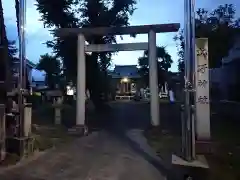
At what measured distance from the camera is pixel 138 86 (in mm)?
57188

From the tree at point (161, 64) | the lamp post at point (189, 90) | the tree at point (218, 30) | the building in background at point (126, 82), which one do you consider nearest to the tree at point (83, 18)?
the tree at point (218, 30)

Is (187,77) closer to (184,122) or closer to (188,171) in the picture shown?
(184,122)

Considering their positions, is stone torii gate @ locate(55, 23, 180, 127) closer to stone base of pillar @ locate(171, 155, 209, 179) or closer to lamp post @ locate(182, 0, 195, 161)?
lamp post @ locate(182, 0, 195, 161)

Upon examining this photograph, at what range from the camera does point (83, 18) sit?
24.3 meters

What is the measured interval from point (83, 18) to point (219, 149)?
54.8ft

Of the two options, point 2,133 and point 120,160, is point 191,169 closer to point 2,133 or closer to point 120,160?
point 120,160

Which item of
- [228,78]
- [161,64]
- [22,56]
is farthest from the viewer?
[161,64]

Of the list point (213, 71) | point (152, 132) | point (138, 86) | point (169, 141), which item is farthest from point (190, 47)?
point (138, 86)

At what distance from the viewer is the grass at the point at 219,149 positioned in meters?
7.40

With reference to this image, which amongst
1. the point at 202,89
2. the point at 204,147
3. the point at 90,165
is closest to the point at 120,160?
the point at 90,165

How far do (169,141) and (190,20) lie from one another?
5.98 meters

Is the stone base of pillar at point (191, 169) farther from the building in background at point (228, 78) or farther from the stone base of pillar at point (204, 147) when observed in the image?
Result: the building in background at point (228, 78)

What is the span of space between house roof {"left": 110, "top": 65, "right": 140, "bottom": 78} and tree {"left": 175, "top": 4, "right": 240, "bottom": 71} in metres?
28.2

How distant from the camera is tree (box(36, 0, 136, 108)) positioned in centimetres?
2312
